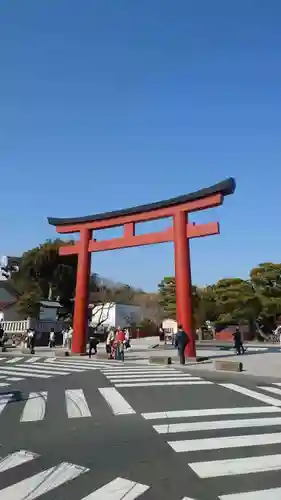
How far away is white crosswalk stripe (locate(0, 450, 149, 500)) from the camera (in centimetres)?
370

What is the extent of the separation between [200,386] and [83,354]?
12.4 m

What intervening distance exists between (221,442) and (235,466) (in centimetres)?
93

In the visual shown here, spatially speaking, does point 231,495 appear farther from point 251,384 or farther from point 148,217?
point 148,217

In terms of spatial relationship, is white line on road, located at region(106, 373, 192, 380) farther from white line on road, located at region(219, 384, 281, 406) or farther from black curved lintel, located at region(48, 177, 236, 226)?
black curved lintel, located at region(48, 177, 236, 226)

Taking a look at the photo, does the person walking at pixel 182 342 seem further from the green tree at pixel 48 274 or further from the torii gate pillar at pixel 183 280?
the green tree at pixel 48 274

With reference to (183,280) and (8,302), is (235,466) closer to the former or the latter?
(183,280)

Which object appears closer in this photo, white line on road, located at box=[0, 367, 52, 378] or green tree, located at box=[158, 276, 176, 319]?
white line on road, located at box=[0, 367, 52, 378]

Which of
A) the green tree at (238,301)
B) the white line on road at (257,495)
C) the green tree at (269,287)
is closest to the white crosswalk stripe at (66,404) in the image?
the white line on road at (257,495)

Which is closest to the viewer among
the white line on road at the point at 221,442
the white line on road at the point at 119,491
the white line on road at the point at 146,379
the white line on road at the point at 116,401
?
the white line on road at the point at 119,491

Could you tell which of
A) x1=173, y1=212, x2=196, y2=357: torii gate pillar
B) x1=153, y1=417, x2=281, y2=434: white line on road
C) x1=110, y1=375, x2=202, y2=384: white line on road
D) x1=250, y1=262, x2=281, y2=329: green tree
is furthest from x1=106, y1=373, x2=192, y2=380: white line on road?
x1=250, y1=262, x2=281, y2=329: green tree

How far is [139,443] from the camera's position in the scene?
5406mm

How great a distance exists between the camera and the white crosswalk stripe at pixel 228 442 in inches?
164

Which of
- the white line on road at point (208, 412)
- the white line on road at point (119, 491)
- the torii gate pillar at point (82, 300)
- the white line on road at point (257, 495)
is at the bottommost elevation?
the white line on road at point (257, 495)

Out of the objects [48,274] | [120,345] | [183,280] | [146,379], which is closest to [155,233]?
[183,280]
